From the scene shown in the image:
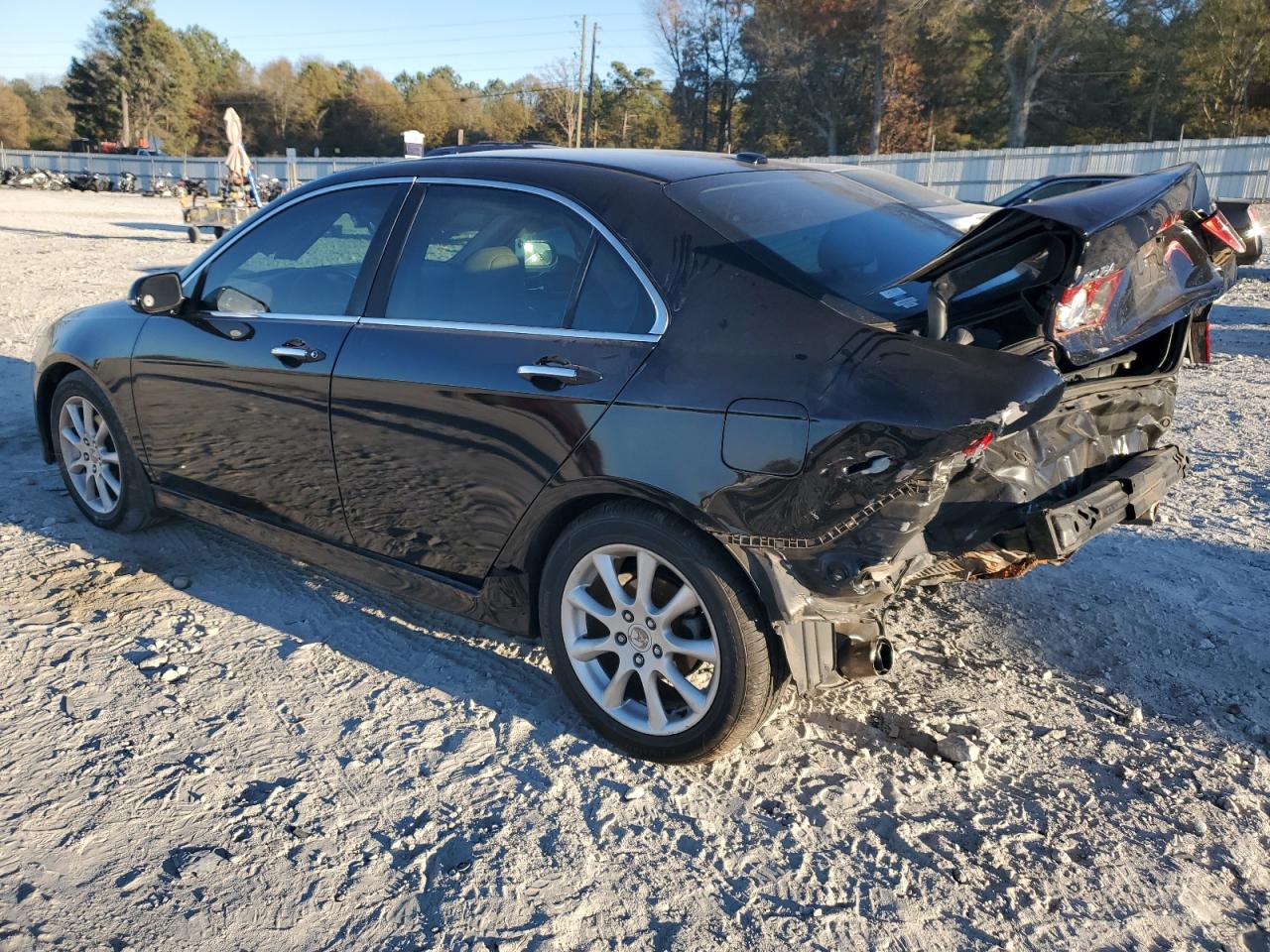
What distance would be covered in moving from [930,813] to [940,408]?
47.3 inches

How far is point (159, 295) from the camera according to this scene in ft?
13.5

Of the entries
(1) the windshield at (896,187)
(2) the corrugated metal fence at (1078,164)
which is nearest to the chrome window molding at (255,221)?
(1) the windshield at (896,187)

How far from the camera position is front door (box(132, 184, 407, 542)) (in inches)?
144

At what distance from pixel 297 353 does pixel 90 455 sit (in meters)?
1.81

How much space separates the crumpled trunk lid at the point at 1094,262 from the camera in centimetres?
254

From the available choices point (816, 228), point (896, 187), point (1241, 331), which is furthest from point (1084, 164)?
point (816, 228)

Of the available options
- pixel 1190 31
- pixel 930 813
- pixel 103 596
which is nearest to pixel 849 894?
pixel 930 813

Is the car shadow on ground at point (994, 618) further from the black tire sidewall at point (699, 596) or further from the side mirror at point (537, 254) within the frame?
the side mirror at point (537, 254)

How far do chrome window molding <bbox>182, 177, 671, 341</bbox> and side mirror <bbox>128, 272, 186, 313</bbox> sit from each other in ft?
0.28

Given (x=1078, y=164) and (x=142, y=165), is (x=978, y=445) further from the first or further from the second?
(x=142, y=165)

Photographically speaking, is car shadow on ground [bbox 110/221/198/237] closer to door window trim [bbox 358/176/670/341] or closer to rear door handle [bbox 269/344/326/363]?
rear door handle [bbox 269/344/326/363]

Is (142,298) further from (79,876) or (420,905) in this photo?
(420,905)

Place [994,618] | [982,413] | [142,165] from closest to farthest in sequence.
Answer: [982,413], [994,618], [142,165]

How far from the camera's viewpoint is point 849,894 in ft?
8.07
